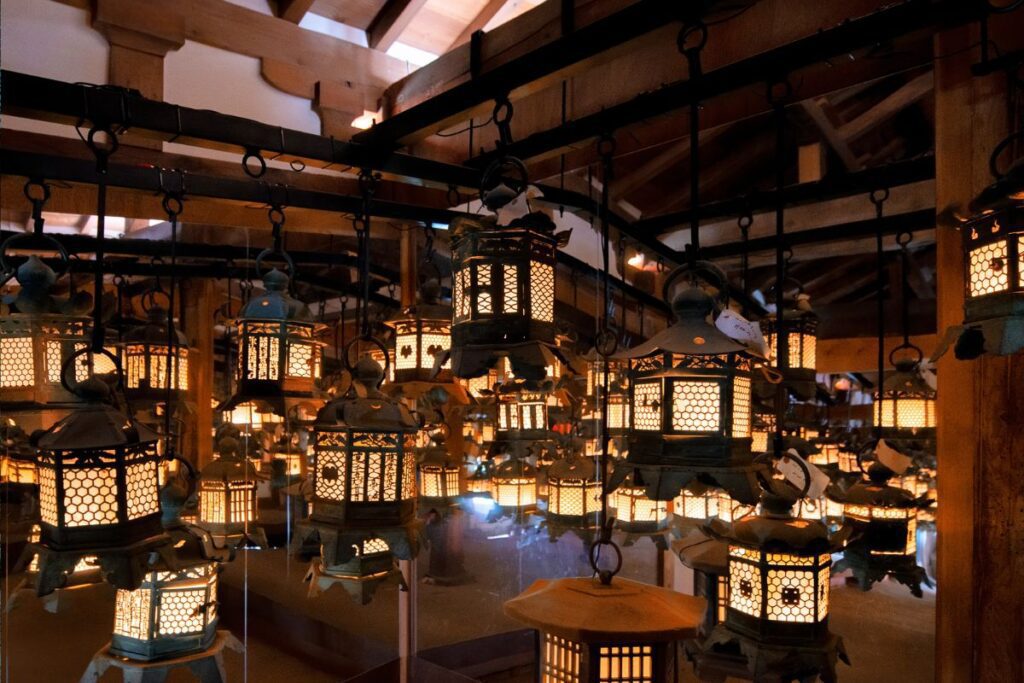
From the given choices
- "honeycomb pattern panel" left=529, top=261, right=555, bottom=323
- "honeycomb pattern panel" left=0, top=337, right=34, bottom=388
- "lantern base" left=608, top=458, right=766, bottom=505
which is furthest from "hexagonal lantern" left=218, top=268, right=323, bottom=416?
"lantern base" left=608, top=458, right=766, bottom=505

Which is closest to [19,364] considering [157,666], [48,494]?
[48,494]

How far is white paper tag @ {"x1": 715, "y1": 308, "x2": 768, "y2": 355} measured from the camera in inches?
83.7

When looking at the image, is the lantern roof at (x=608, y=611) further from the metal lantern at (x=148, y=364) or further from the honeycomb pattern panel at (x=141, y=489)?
the metal lantern at (x=148, y=364)

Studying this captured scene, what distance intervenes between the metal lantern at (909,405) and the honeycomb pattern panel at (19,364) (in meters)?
4.15

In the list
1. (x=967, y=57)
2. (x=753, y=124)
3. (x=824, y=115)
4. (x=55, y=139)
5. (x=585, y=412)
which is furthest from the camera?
(x=753, y=124)

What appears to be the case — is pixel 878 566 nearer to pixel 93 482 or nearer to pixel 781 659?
pixel 781 659

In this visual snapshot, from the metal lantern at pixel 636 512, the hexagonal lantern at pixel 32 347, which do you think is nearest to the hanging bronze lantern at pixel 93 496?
the hexagonal lantern at pixel 32 347

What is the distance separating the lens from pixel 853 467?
7008 millimetres

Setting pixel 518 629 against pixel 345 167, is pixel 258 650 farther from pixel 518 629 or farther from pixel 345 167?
pixel 345 167

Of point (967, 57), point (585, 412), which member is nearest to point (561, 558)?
point (585, 412)

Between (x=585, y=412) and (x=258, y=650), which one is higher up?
(x=585, y=412)

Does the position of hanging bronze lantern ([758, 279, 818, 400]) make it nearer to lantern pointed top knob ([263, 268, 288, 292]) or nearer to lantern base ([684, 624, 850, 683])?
lantern base ([684, 624, 850, 683])

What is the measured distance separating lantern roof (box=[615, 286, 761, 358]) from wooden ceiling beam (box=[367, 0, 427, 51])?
2.57 metres

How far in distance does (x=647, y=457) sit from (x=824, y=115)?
5.26 metres
